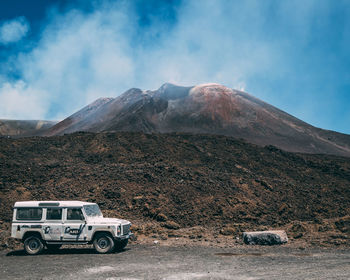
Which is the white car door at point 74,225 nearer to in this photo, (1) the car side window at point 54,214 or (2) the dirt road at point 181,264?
(1) the car side window at point 54,214

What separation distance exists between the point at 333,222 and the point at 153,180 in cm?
1576

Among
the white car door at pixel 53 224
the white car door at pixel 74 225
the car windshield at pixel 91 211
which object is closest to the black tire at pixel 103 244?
the white car door at pixel 74 225

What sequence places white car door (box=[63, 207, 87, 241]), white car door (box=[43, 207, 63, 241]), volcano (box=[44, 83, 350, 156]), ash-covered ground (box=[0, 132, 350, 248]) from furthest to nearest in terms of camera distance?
volcano (box=[44, 83, 350, 156]), ash-covered ground (box=[0, 132, 350, 248]), white car door (box=[43, 207, 63, 241]), white car door (box=[63, 207, 87, 241])

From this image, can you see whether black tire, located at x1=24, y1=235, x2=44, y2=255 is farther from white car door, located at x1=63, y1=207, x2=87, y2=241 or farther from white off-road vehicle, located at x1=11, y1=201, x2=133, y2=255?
white car door, located at x1=63, y1=207, x2=87, y2=241

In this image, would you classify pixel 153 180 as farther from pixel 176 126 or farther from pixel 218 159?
pixel 176 126

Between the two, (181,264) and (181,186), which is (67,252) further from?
(181,186)

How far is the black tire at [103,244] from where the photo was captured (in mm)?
15055

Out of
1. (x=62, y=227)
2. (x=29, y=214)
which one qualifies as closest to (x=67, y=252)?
(x=62, y=227)

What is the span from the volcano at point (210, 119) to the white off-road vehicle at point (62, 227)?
57821 millimetres

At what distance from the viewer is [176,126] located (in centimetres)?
7981

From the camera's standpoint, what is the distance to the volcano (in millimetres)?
75562

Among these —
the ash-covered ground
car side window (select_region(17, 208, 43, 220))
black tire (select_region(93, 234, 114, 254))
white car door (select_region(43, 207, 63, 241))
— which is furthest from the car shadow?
the ash-covered ground

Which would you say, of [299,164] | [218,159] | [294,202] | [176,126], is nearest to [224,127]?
[176,126]

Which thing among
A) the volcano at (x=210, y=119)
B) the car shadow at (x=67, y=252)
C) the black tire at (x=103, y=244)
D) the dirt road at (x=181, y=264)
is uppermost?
the volcano at (x=210, y=119)
